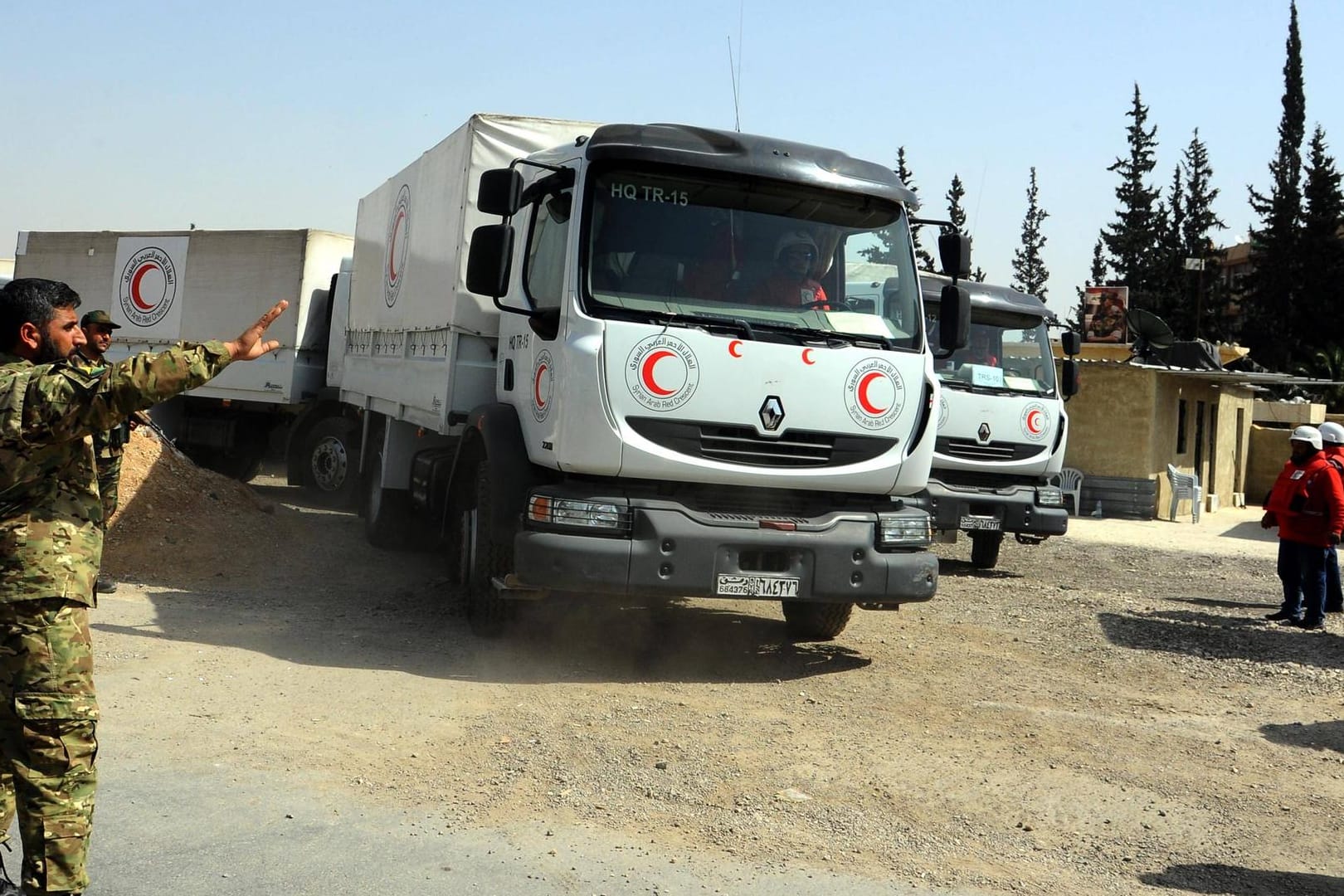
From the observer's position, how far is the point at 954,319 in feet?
26.6

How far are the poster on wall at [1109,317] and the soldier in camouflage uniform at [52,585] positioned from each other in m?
31.3

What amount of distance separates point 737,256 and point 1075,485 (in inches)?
716

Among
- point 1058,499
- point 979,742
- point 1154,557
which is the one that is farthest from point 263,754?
point 1154,557

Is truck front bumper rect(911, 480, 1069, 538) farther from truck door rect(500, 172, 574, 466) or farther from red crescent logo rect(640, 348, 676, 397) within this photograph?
red crescent logo rect(640, 348, 676, 397)

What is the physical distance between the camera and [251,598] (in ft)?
31.8

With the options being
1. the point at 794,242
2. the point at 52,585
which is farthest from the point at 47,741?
the point at 794,242

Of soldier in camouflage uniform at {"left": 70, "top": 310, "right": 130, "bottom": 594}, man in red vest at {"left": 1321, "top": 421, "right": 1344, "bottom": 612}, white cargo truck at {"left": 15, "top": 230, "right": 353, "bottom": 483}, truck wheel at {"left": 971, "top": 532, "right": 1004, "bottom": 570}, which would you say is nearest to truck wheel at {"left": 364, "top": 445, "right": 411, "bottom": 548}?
white cargo truck at {"left": 15, "top": 230, "right": 353, "bottom": 483}

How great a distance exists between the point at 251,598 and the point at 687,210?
15.0ft

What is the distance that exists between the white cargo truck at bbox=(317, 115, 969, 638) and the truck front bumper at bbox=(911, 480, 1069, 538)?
16.0 ft

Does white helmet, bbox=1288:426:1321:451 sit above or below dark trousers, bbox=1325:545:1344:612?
above

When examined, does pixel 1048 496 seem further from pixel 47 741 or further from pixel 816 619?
pixel 47 741

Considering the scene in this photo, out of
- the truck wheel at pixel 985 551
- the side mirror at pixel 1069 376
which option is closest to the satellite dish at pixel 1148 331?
the side mirror at pixel 1069 376

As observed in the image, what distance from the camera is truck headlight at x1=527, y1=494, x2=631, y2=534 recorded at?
706 cm

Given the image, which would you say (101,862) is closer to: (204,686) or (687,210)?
(204,686)
